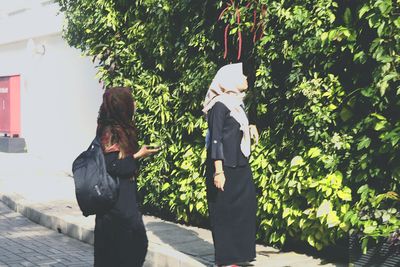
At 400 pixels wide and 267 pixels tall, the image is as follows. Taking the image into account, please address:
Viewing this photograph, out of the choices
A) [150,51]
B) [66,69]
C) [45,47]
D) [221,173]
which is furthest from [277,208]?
[45,47]

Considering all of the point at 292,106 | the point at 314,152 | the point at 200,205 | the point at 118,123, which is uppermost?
the point at 292,106

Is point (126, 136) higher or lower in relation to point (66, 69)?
lower

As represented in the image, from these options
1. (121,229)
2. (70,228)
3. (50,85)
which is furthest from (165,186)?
(50,85)

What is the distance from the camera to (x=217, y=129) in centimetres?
587

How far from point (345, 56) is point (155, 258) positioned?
262cm

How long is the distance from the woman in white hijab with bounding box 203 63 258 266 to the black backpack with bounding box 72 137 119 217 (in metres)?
1.35

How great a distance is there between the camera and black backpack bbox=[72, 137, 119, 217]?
4.61 meters

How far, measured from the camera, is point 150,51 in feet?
28.7

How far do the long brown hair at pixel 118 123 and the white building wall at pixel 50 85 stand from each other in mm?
9171

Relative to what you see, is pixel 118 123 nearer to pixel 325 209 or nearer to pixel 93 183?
pixel 93 183

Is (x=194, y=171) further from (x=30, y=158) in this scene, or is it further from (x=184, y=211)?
(x=30, y=158)

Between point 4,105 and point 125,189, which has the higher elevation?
point 4,105

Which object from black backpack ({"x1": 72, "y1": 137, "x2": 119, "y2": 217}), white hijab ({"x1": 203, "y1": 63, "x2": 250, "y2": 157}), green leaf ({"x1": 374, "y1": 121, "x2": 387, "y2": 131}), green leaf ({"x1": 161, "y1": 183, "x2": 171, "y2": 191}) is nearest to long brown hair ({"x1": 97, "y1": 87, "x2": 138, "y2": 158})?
black backpack ({"x1": 72, "y1": 137, "x2": 119, "y2": 217})

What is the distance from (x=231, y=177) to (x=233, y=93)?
71 centimetres
